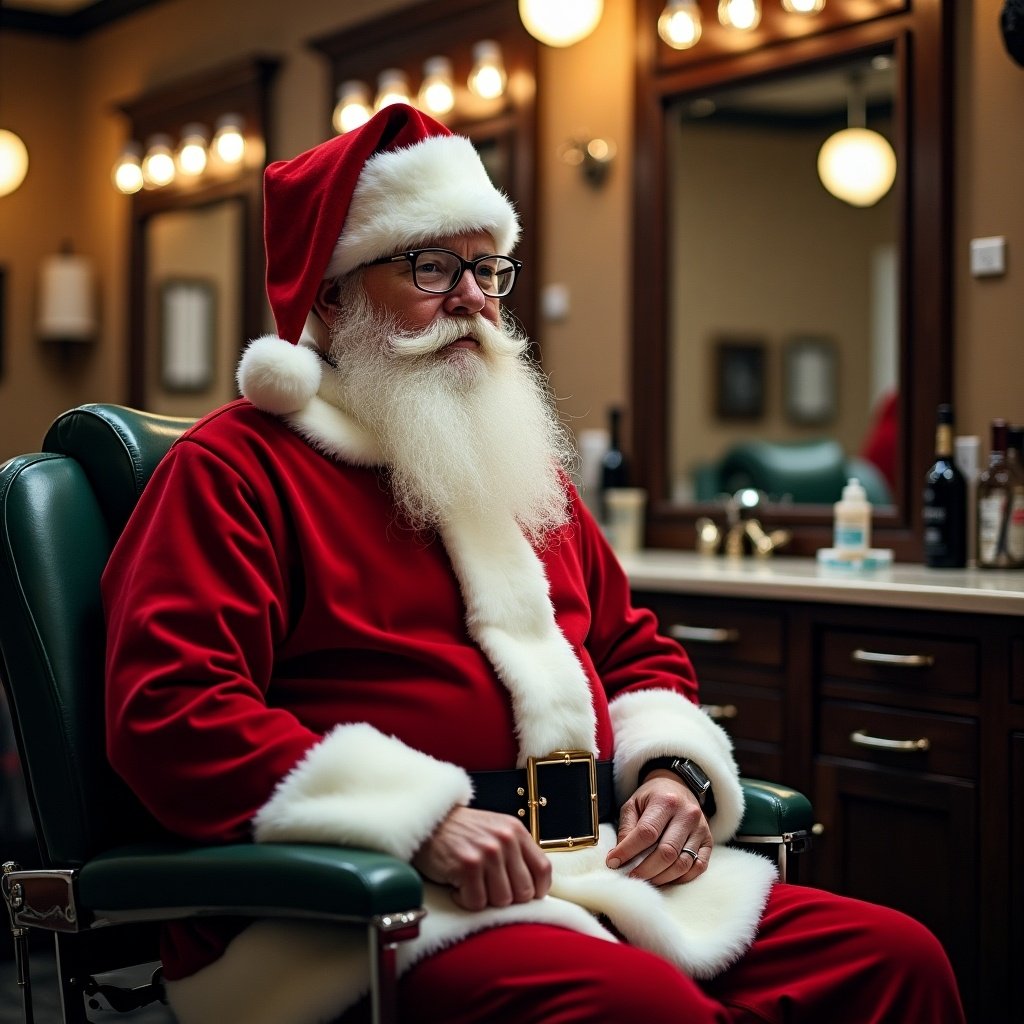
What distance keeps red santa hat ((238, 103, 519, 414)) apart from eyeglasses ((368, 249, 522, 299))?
0.06 feet

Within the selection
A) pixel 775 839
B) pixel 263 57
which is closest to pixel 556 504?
pixel 775 839

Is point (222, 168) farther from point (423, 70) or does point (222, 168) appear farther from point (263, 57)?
point (423, 70)

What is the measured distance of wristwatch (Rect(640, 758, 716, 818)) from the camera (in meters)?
1.67

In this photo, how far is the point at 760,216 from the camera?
365 cm

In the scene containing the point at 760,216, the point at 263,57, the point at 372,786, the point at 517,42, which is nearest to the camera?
the point at 372,786

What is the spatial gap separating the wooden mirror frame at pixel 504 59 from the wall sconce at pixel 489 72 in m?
0.02

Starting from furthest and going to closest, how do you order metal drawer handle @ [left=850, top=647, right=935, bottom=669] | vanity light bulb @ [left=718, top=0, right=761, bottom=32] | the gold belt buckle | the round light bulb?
vanity light bulb @ [left=718, top=0, right=761, bottom=32] < the round light bulb < metal drawer handle @ [left=850, top=647, right=935, bottom=669] < the gold belt buckle

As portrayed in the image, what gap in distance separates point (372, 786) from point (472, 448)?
54cm

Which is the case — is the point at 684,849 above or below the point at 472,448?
below

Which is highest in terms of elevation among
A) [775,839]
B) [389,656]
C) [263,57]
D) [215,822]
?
[263,57]

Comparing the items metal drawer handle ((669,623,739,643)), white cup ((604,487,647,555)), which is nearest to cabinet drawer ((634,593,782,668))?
metal drawer handle ((669,623,739,643))

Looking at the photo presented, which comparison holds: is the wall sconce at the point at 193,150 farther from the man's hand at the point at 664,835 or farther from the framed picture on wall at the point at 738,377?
the man's hand at the point at 664,835

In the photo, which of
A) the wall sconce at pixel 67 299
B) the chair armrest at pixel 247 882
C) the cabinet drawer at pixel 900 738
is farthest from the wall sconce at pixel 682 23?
the wall sconce at pixel 67 299

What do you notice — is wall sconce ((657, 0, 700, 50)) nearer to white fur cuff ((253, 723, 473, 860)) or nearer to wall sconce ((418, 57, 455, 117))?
wall sconce ((418, 57, 455, 117))
